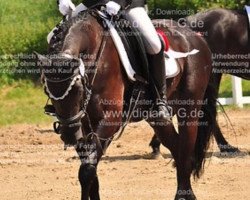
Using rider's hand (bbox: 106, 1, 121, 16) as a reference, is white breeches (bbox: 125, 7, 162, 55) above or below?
below

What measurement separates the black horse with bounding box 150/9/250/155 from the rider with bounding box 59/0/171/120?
3547 millimetres

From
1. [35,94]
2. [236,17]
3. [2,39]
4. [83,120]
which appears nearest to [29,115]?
[35,94]

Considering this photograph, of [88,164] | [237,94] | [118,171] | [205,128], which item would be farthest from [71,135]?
[237,94]

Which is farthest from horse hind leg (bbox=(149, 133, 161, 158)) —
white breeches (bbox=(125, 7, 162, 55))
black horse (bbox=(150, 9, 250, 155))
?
white breeches (bbox=(125, 7, 162, 55))

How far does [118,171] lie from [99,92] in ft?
10.3

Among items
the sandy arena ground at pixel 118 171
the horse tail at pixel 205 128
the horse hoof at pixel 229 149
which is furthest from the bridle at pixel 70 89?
the horse hoof at pixel 229 149

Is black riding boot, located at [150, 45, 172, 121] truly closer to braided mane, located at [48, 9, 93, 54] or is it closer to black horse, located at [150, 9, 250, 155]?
braided mane, located at [48, 9, 93, 54]

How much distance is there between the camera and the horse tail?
26.8 ft

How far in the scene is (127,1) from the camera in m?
7.02

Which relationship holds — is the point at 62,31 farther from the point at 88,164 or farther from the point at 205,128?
the point at 205,128

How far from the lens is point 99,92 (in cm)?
650

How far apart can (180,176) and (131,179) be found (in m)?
1.15

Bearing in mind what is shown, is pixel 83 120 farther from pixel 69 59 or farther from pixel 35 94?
pixel 35 94

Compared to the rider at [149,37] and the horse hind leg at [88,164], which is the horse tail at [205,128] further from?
the horse hind leg at [88,164]
